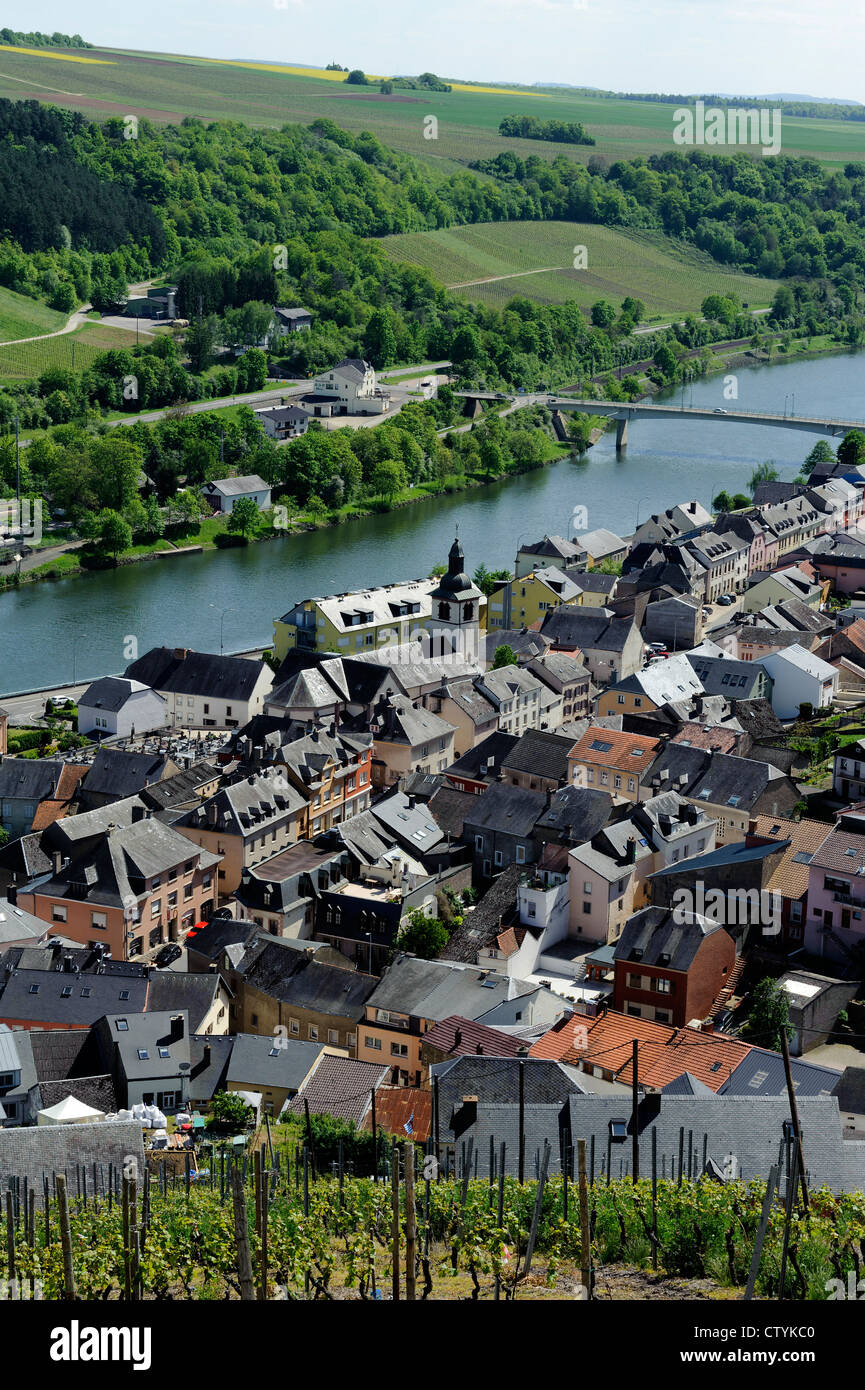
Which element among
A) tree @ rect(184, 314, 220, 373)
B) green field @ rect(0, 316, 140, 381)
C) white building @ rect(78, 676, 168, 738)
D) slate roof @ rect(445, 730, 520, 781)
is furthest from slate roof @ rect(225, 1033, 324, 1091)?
tree @ rect(184, 314, 220, 373)

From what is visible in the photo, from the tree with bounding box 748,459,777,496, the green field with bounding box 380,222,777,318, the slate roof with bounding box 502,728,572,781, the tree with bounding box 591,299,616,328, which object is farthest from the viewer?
the green field with bounding box 380,222,777,318

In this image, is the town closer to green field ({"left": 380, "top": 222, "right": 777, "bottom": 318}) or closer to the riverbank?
the riverbank

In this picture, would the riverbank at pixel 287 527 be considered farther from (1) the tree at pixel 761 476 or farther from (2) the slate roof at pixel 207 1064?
(2) the slate roof at pixel 207 1064

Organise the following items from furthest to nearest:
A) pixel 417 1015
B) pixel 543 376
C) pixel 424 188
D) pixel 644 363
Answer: pixel 424 188
pixel 644 363
pixel 543 376
pixel 417 1015

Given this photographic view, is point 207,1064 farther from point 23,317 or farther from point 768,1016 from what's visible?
point 23,317

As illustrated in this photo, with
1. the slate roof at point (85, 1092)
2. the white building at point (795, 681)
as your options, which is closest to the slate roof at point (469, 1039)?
the slate roof at point (85, 1092)
